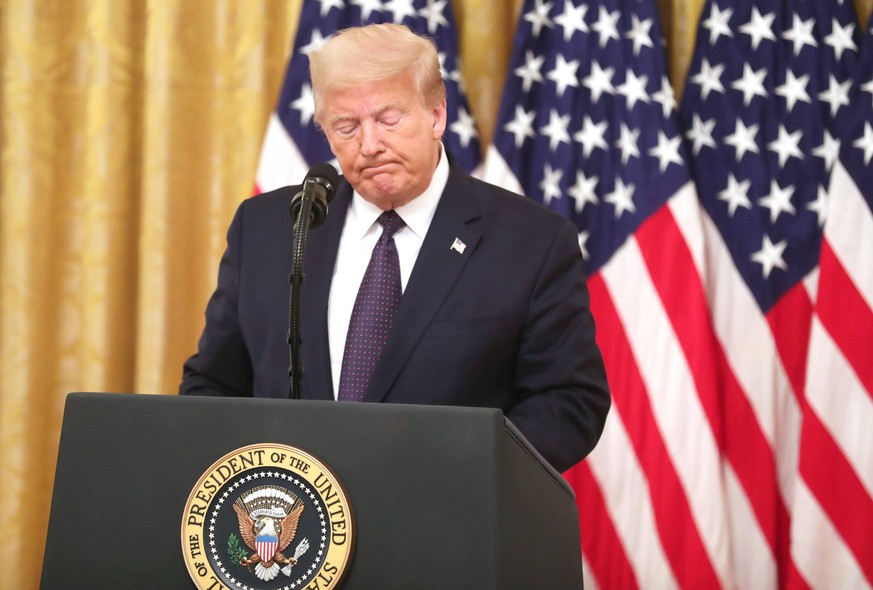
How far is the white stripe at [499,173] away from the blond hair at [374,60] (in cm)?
106

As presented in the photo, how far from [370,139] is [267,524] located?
99 cm

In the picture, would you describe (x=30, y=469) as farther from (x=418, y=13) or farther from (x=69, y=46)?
(x=418, y=13)

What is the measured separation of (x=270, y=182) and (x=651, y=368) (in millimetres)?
1325

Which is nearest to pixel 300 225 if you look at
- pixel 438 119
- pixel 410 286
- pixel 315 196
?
pixel 315 196

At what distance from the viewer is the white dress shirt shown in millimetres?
1969

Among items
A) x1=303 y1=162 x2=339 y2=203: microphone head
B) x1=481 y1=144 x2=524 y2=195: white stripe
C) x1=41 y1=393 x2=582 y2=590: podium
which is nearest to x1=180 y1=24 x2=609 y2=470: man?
x1=303 y1=162 x2=339 y2=203: microphone head

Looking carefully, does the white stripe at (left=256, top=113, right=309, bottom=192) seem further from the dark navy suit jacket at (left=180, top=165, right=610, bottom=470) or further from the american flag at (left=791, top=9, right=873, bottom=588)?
the american flag at (left=791, top=9, right=873, bottom=588)

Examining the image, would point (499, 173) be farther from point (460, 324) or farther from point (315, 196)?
point (315, 196)

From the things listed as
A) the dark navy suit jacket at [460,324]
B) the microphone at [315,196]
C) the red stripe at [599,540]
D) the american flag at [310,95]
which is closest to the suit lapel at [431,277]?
the dark navy suit jacket at [460,324]

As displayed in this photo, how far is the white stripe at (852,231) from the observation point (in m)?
2.89

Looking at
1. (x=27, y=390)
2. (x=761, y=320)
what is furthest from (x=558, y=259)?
(x=27, y=390)

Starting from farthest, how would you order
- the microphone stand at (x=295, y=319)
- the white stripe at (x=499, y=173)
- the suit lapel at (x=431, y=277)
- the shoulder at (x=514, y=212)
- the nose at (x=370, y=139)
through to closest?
1. the white stripe at (x=499, y=173)
2. the shoulder at (x=514, y=212)
3. the nose at (x=370, y=139)
4. the suit lapel at (x=431, y=277)
5. the microphone stand at (x=295, y=319)

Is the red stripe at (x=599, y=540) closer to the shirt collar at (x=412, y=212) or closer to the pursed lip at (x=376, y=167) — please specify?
the shirt collar at (x=412, y=212)

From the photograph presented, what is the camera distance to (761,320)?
3047 millimetres
